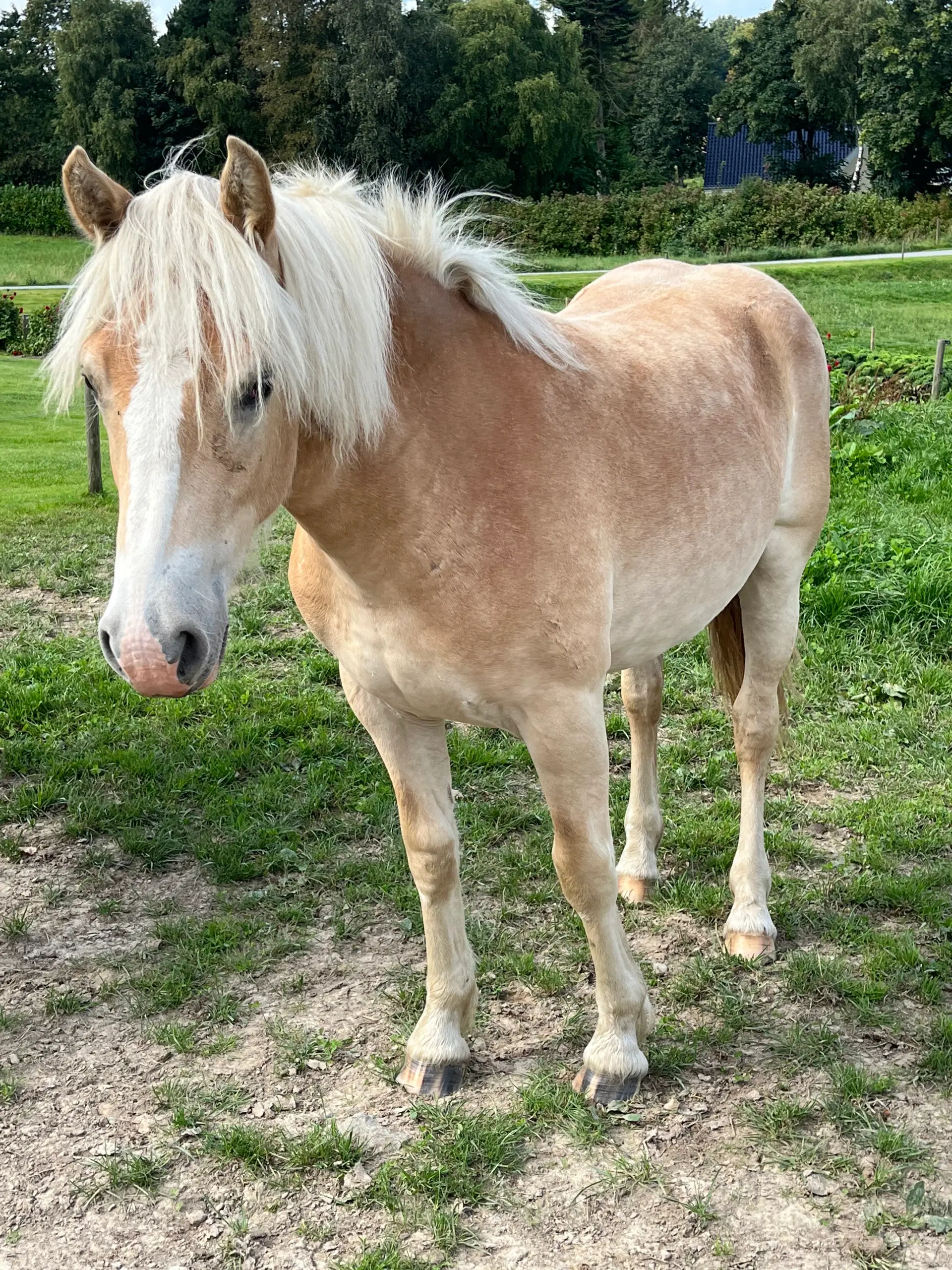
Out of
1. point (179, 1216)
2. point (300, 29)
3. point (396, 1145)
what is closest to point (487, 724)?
point (396, 1145)

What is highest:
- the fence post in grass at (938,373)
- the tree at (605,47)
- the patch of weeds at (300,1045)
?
the tree at (605,47)

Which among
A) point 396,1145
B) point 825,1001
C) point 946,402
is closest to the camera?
point 396,1145

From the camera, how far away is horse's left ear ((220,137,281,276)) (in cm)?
174

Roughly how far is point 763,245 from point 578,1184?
32.5 metres

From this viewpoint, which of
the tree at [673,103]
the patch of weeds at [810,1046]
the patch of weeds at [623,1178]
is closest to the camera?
the patch of weeds at [623,1178]

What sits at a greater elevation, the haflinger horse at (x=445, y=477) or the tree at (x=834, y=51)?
the tree at (x=834, y=51)

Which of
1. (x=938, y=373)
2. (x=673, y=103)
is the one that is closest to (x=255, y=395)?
(x=938, y=373)

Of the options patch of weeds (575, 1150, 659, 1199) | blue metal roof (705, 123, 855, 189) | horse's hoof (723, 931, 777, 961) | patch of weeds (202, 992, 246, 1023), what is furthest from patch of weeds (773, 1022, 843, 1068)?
blue metal roof (705, 123, 855, 189)

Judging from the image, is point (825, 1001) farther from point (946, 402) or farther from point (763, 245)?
point (763, 245)

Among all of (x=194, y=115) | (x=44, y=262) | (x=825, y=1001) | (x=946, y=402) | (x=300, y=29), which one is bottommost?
(x=825, y=1001)

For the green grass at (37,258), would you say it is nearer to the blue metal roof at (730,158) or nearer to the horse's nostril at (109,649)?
the horse's nostril at (109,649)

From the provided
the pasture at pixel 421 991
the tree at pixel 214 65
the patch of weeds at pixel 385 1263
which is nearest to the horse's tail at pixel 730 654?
the pasture at pixel 421 991

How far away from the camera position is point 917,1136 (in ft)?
8.63

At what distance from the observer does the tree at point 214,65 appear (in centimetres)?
4166
